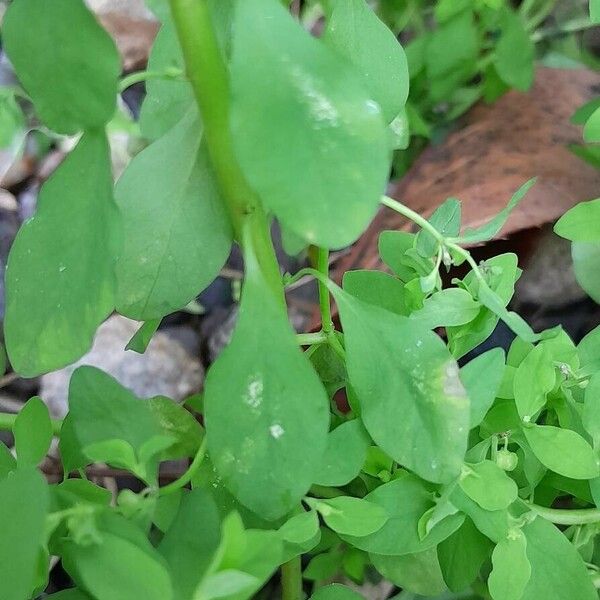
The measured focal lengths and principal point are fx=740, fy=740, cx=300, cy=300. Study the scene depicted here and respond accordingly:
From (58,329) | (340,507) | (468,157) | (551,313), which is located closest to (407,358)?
(340,507)

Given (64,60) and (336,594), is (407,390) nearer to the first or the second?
(336,594)

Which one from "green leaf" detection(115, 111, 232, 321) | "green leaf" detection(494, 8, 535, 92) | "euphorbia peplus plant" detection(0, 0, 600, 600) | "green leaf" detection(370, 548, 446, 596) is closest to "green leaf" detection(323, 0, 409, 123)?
"euphorbia peplus plant" detection(0, 0, 600, 600)

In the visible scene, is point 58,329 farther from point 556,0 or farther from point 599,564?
point 556,0

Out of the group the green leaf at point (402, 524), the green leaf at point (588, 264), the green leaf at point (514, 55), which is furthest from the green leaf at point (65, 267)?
the green leaf at point (514, 55)

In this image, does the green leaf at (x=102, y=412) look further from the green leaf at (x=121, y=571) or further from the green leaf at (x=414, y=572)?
the green leaf at (x=414, y=572)

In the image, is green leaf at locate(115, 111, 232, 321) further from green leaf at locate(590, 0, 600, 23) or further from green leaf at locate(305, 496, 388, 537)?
green leaf at locate(590, 0, 600, 23)
